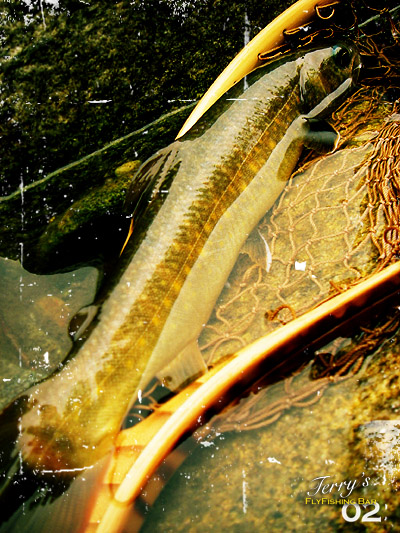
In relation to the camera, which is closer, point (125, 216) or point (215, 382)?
point (215, 382)

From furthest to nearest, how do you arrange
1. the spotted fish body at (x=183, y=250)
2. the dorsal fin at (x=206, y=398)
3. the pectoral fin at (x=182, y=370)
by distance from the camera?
the pectoral fin at (x=182, y=370)
the spotted fish body at (x=183, y=250)
the dorsal fin at (x=206, y=398)

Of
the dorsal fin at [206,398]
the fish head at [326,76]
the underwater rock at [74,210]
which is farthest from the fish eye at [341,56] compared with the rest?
the dorsal fin at [206,398]

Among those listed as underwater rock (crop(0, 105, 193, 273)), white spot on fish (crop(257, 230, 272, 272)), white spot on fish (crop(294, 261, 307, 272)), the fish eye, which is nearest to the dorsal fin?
white spot on fish (crop(294, 261, 307, 272))

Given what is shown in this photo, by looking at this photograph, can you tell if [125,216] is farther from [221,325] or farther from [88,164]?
[221,325]

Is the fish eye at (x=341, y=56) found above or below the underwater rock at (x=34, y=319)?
above

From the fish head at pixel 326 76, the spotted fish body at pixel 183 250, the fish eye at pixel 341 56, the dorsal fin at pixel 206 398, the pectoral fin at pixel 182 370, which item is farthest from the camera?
the fish eye at pixel 341 56

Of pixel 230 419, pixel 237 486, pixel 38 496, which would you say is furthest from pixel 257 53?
pixel 38 496

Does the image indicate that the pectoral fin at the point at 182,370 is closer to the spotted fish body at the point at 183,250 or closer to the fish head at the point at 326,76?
the spotted fish body at the point at 183,250
